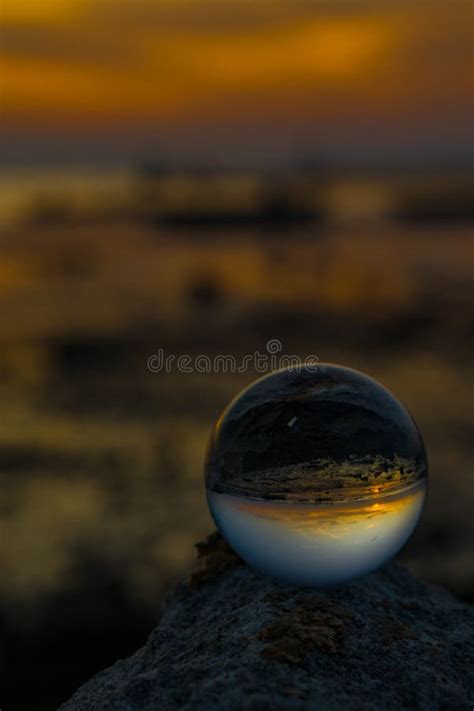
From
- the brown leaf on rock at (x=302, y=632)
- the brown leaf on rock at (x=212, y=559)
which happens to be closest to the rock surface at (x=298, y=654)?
the brown leaf on rock at (x=302, y=632)

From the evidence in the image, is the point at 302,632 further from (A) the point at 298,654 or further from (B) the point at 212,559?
(B) the point at 212,559

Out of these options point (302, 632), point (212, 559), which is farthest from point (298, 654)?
point (212, 559)

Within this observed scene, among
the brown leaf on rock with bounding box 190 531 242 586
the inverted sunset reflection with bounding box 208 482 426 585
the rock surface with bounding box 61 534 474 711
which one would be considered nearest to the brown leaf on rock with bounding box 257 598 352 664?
the rock surface with bounding box 61 534 474 711

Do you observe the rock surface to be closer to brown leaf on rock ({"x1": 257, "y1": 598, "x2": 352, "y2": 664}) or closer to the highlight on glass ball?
brown leaf on rock ({"x1": 257, "y1": 598, "x2": 352, "y2": 664})

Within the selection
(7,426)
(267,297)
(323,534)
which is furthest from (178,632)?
(267,297)

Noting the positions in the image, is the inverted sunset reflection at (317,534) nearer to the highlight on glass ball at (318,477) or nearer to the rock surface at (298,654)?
the highlight on glass ball at (318,477)
